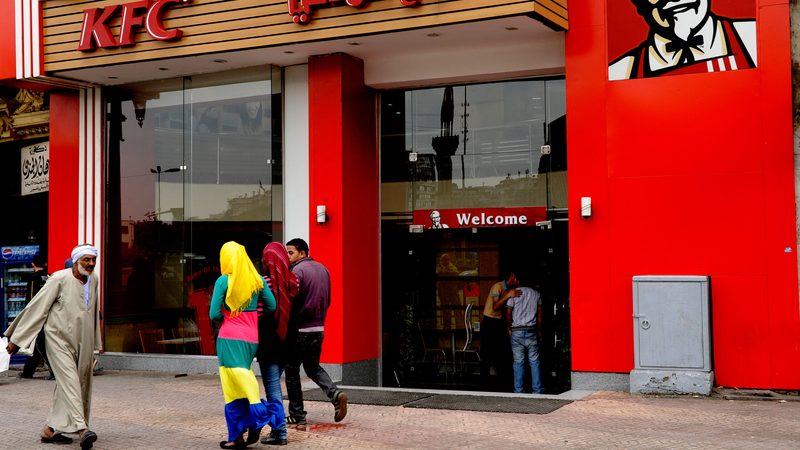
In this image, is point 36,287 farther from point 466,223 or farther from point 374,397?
point 374,397

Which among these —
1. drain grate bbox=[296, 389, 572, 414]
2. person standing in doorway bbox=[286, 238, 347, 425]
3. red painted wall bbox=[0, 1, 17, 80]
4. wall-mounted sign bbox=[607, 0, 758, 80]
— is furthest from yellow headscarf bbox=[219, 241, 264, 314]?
red painted wall bbox=[0, 1, 17, 80]

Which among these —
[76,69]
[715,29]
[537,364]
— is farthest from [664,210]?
[76,69]

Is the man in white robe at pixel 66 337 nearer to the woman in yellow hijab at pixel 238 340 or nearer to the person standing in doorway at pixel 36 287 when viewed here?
the woman in yellow hijab at pixel 238 340

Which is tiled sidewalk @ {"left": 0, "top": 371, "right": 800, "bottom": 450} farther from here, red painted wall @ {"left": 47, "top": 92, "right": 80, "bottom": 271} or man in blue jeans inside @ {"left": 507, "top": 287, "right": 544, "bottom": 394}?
red painted wall @ {"left": 47, "top": 92, "right": 80, "bottom": 271}

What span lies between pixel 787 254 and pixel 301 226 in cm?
641

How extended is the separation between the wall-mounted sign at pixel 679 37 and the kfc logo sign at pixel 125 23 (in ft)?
18.8

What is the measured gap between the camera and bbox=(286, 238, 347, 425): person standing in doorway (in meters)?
9.09

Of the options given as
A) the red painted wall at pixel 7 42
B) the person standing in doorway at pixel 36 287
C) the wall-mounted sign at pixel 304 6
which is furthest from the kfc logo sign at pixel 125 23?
the person standing in doorway at pixel 36 287

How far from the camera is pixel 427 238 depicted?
14109mm

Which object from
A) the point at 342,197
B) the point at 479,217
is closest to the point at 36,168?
the point at 342,197

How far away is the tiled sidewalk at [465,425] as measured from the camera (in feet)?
Result: 27.7

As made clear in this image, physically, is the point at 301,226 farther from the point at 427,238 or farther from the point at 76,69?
the point at 76,69

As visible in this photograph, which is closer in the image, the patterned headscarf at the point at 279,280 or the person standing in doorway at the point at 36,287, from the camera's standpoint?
the patterned headscarf at the point at 279,280

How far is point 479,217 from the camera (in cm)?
1357
